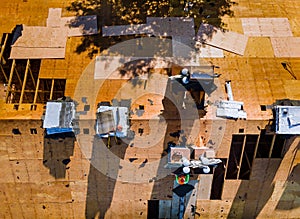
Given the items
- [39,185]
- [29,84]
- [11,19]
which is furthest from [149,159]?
[11,19]

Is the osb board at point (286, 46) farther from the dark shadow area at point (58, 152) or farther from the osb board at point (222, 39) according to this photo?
the dark shadow area at point (58, 152)

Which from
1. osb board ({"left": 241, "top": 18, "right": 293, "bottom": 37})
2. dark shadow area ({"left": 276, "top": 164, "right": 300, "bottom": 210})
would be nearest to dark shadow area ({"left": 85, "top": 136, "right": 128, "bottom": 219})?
dark shadow area ({"left": 276, "top": 164, "right": 300, "bottom": 210})

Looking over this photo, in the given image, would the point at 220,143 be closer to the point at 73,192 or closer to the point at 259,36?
the point at 259,36

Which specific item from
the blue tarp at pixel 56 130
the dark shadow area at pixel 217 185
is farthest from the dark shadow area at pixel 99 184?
the dark shadow area at pixel 217 185

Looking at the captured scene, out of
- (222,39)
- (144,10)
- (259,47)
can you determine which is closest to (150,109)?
(222,39)

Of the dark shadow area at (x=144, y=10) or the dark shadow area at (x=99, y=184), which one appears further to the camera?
the dark shadow area at (x=144, y=10)

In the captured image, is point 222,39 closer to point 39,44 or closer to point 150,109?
point 150,109
